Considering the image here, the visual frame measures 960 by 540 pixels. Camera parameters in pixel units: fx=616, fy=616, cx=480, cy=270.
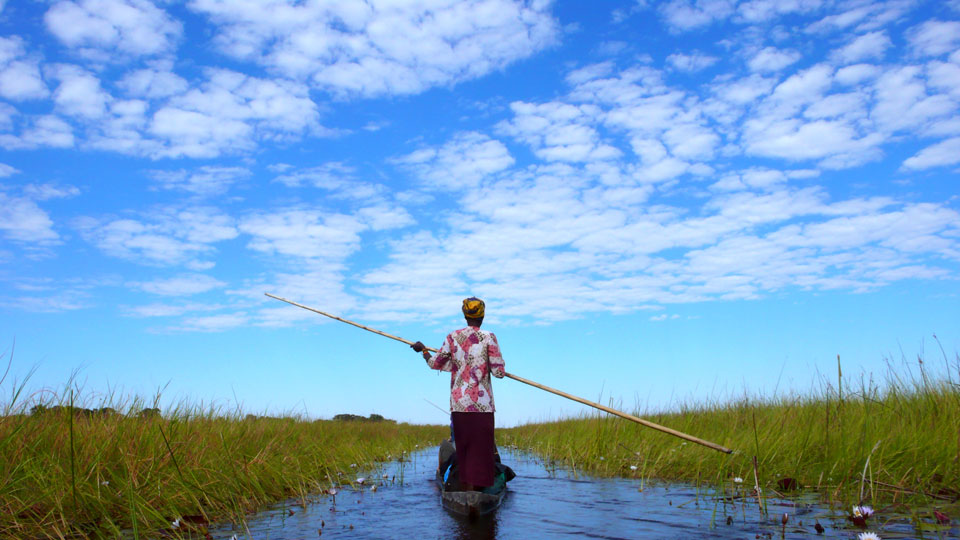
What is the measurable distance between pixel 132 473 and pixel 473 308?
17.0 ft

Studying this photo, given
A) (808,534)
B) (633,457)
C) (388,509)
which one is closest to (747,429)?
(633,457)

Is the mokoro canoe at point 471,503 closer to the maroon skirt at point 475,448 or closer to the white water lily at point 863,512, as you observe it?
the maroon skirt at point 475,448

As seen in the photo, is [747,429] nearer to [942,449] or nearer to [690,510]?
[942,449]

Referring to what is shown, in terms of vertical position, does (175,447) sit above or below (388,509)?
above

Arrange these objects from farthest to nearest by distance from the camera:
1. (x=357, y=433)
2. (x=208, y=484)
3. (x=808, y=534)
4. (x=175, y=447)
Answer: (x=357, y=433) → (x=175, y=447) → (x=208, y=484) → (x=808, y=534)

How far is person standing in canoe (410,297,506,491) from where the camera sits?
30.8 ft

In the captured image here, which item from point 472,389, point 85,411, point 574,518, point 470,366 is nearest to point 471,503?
point 574,518

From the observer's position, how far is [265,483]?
10.0m

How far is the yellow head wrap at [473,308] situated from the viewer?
32.6 feet

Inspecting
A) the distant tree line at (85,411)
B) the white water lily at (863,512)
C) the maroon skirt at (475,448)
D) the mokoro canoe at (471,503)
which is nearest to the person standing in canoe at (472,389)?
the maroon skirt at (475,448)

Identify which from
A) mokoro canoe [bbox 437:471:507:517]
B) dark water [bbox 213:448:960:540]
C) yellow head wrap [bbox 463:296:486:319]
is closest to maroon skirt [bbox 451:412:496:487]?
mokoro canoe [bbox 437:471:507:517]

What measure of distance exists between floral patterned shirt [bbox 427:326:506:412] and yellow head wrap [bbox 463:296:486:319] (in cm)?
22

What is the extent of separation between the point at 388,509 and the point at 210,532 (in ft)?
8.86

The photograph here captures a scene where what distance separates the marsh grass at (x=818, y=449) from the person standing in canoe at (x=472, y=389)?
138 inches
